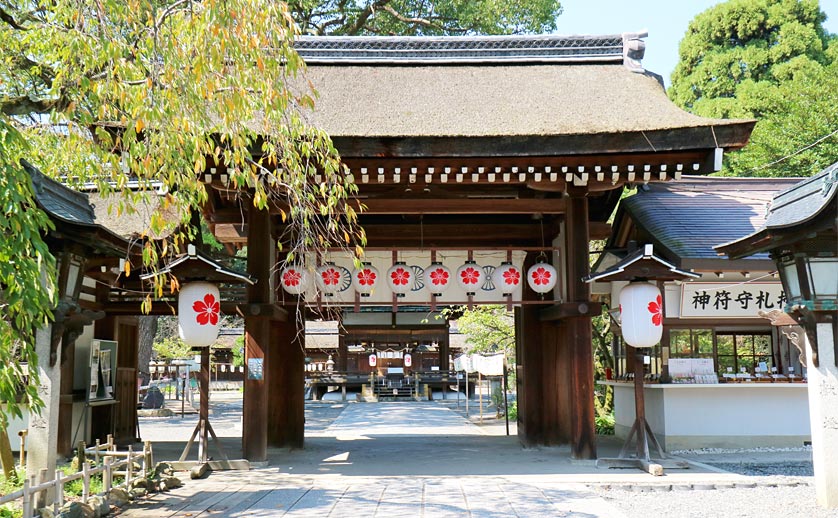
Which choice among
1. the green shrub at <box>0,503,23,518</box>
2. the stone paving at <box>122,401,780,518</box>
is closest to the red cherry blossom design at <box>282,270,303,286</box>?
the stone paving at <box>122,401,780,518</box>

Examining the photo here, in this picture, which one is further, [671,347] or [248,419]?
[671,347]

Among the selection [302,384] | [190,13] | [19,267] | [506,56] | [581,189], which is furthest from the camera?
[506,56]

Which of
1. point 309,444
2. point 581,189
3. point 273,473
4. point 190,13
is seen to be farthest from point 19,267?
point 309,444

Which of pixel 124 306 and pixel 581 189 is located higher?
pixel 581 189

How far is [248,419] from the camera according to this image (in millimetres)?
9414

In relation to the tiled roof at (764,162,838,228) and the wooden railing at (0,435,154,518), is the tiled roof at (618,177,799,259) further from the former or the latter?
the wooden railing at (0,435,154,518)

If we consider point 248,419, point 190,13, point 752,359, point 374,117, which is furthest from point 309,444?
point 190,13

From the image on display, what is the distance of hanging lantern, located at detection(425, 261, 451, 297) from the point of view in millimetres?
10500

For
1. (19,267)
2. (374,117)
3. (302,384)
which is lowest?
(302,384)

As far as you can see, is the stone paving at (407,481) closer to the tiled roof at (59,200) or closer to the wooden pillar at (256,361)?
the wooden pillar at (256,361)

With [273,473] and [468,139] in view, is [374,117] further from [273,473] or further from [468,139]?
[273,473]

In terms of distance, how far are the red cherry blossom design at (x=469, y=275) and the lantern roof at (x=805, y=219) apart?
13.0 ft

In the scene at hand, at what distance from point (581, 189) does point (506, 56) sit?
13.4 ft

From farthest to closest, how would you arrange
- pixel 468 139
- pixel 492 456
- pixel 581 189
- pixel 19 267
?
1. pixel 492 456
2. pixel 581 189
3. pixel 468 139
4. pixel 19 267
